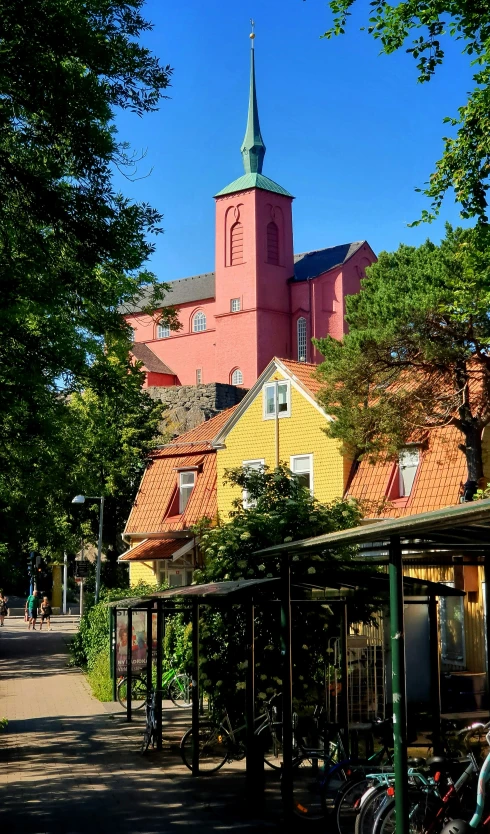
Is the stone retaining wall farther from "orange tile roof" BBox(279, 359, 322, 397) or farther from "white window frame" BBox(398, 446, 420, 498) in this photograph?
"white window frame" BBox(398, 446, 420, 498)

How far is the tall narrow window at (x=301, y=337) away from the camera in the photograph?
262 ft

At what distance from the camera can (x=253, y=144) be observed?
8888cm

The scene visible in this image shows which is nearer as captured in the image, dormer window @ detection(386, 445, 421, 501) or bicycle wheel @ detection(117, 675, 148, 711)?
bicycle wheel @ detection(117, 675, 148, 711)

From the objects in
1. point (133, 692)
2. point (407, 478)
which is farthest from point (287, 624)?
point (407, 478)

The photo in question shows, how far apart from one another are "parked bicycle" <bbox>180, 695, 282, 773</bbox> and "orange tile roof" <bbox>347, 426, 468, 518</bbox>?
13.5 metres

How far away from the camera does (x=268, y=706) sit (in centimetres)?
1513

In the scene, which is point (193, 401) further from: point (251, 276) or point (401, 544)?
point (401, 544)

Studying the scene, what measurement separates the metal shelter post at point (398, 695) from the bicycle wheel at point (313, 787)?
2.67 meters

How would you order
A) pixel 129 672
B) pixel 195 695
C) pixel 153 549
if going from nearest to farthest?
pixel 195 695 < pixel 129 672 < pixel 153 549

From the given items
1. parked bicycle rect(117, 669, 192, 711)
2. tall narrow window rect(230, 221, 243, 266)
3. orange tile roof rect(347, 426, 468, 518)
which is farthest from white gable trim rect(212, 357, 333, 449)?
tall narrow window rect(230, 221, 243, 266)

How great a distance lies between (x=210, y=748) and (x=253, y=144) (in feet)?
256

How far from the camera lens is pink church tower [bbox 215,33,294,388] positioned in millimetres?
79438

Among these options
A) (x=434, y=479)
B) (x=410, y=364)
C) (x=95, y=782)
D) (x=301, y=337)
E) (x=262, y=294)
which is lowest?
(x=95, y=782)

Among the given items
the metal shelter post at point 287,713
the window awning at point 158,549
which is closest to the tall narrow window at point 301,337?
the window awning at point 158,549
